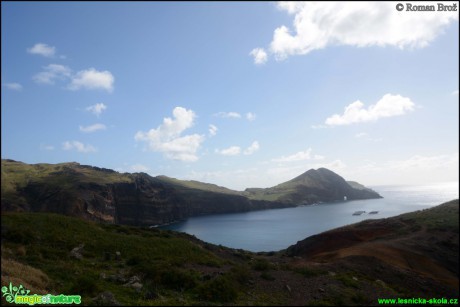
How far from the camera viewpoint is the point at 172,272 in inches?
872

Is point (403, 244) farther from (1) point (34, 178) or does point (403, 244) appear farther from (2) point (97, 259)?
(1) point (34, 178)

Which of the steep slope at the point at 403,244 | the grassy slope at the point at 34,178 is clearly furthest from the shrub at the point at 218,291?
the grassy slope at the point at 34,178

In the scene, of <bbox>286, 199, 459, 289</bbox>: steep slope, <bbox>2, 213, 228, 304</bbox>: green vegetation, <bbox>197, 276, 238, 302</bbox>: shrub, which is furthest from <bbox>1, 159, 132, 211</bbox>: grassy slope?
<bbox>197, 276, 238, 302</bbox>: shrub

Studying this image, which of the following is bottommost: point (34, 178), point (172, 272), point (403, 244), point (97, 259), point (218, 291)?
point (403, 244)

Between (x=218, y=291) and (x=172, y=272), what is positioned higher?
(x=172, y=272)

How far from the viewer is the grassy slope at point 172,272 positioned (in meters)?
18.7

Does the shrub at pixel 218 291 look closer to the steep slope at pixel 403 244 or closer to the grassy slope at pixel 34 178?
the steep slope at pixel 403 244

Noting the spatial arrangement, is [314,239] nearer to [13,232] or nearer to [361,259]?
[361,259]

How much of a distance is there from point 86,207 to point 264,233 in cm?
8545

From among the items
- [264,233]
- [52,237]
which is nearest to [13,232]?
[52,237]

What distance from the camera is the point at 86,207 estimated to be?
153m

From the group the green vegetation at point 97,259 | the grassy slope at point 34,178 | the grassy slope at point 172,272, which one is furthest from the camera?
the grassy slope at point 34,178

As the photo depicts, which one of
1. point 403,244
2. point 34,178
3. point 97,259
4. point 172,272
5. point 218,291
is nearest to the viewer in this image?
point 218,291

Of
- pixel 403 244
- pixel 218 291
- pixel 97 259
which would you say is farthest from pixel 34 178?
pixel 218 291
